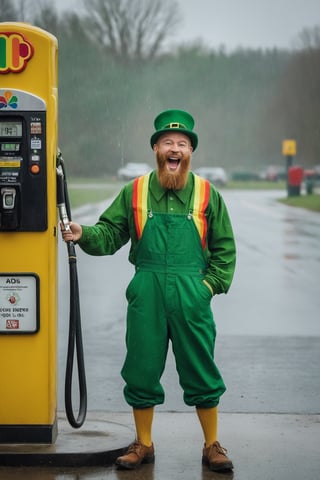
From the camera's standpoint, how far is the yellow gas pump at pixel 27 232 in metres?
5.36

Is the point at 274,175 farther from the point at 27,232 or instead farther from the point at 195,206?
the point at 27,232

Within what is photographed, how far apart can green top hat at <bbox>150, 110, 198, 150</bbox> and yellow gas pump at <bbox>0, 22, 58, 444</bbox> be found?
54 centimetres

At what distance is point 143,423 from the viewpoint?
18.0 feet

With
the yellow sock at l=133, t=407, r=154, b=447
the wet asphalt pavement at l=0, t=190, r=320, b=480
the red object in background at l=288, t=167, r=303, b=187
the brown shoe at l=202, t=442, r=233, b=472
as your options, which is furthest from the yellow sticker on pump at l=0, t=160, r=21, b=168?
the red object in background at l=288, t=167, r=303, b=187

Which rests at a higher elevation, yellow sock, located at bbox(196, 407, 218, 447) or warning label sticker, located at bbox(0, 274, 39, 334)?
warning label sticker, located at bbox(0, 274, 39, 334)

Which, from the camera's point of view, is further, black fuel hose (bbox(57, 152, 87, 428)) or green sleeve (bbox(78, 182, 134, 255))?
green sleeve (bbox(78, 182, 134, 255))

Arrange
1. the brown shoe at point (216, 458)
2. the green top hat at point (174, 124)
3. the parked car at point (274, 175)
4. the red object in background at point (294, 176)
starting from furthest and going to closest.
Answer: the parked car at point (274, 175)
the red object in background at point (294, 176)
the green top hat at point (174, 124)
the brown shoe at point (216, 458)

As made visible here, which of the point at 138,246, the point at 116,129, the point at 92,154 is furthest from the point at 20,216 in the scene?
the point at 116,129

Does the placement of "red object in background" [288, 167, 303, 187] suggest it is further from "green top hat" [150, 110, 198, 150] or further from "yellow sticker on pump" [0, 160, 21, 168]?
"yellow sticker on pump" [0, 160, 21, 168]

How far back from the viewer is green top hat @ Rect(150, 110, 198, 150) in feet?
17.9

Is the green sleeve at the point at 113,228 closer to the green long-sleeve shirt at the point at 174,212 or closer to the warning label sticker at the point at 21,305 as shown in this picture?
the green long-sleeve shirt at the point at 174,212

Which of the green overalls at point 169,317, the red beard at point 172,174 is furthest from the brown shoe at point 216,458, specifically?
the red beard at point 172,174

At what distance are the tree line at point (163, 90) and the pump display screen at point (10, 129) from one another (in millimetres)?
46545

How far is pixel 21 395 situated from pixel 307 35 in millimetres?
89216
